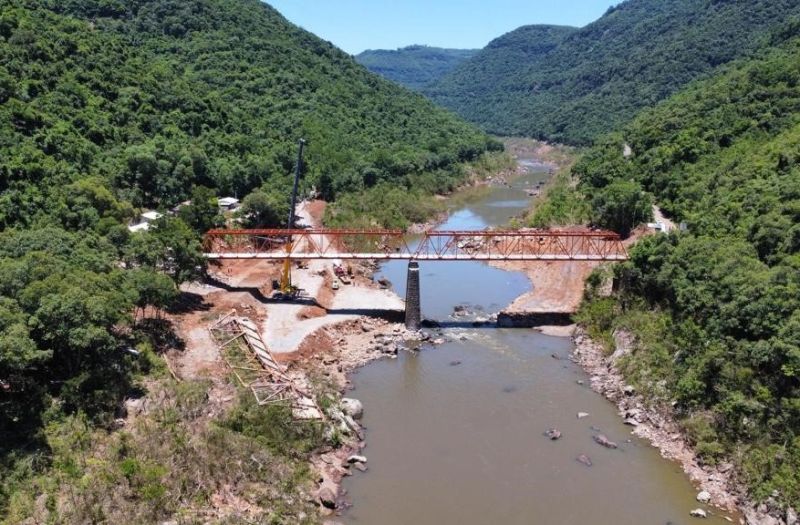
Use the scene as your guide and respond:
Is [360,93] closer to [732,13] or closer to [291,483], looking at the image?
[732,13]

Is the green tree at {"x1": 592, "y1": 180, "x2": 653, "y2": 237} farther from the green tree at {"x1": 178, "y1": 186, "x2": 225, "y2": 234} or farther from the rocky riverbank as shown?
the green tree at {"x1": 178, "y1": 186, "x2": 225, "y2": 234}

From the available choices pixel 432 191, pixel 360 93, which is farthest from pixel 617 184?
pixel 360 93

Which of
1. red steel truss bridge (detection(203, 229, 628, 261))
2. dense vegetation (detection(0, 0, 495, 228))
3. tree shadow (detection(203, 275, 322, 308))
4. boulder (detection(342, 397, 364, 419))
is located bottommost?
boulder (detection(342, 397, 364, 419))

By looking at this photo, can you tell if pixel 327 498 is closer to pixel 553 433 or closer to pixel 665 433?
pixel 553 433

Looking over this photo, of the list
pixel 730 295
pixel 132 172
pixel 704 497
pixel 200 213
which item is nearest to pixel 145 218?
pixel 132 172

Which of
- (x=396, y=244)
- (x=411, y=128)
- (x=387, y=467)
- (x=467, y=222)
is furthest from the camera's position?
(x=411, y=128)

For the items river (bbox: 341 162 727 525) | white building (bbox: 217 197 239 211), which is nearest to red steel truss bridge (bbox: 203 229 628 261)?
river (bbox: 341 162 727 525)

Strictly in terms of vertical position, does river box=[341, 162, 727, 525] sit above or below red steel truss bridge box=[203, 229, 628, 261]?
below
